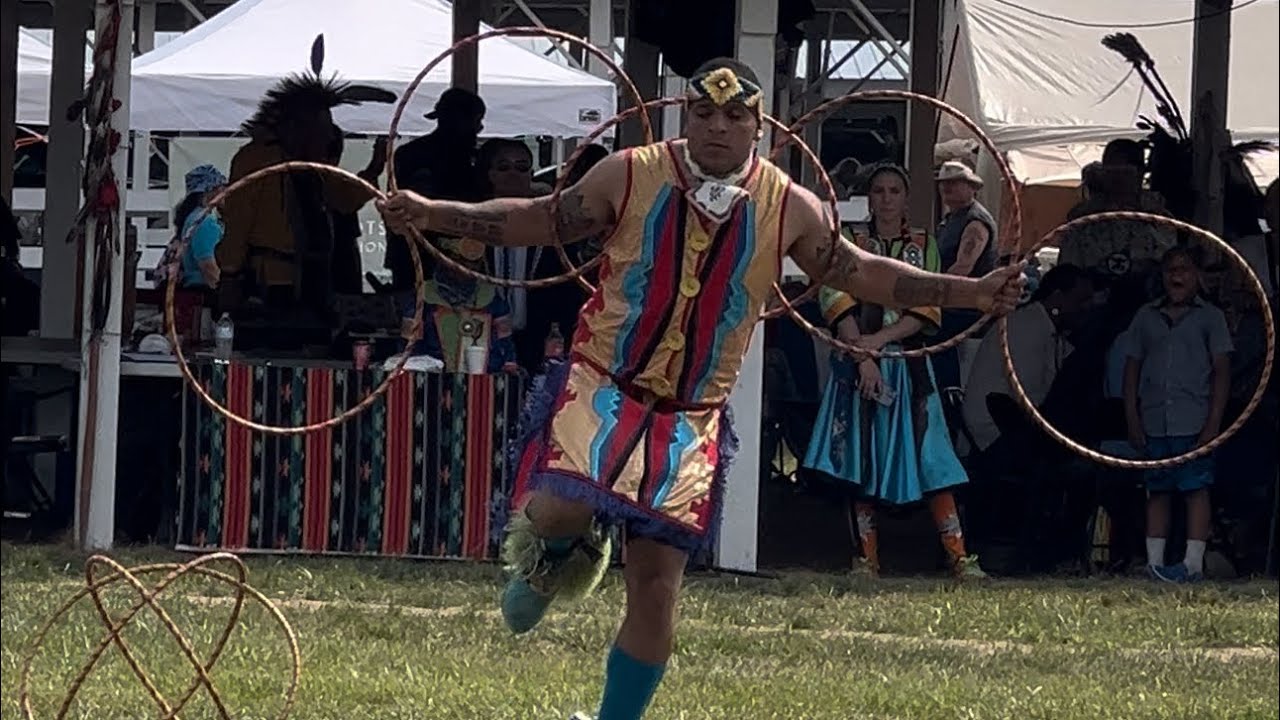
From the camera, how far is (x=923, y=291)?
719cm

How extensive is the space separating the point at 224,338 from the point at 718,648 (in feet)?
12.5

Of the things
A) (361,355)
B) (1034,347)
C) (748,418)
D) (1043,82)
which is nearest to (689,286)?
(748,418)

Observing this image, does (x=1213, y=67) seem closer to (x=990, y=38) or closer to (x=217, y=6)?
(x=990, y=38)

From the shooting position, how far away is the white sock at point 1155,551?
1245cm

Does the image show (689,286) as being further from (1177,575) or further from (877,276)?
(1177,575)

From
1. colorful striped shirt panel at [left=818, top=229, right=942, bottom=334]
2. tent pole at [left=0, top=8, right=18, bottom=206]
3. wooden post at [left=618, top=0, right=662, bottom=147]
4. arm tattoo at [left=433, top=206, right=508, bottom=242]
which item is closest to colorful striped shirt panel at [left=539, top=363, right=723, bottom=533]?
arm tattoo at [left=433, top=206, right=508, bottom=242]

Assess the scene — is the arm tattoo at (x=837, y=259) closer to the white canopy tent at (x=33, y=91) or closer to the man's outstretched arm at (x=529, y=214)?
the man's outstretched arm at (x=529, y=214)

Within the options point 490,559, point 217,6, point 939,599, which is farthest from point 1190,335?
point 217,6

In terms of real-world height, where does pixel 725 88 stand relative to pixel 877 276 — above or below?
above

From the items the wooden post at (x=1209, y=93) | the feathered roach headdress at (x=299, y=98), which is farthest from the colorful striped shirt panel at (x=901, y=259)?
the feathered roach headdress at (x=299, y=98)

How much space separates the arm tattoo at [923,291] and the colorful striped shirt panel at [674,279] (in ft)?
1.43

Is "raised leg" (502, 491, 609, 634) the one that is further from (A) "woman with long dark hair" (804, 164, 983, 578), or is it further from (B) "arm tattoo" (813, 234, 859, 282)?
(A) "woman with long dark hair" (804, 164, 983, 578)

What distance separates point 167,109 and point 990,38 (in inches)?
262

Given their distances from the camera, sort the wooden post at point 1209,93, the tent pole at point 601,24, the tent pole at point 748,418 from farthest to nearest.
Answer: the tent pole at point 601,24 < the wooden post at point 1209,93 < the tent pole at point 748,418
